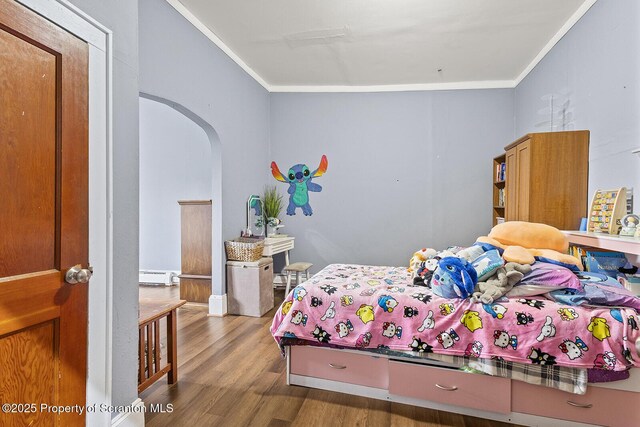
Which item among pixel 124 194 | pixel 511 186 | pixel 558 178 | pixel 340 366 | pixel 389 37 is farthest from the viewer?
pixel 511 186

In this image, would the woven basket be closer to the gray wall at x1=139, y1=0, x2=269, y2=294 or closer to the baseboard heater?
the gray wall at x1=139, y1=0, x2=269, y2=294

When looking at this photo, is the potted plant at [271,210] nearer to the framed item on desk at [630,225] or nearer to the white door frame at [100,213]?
the white door frame at [100,213]

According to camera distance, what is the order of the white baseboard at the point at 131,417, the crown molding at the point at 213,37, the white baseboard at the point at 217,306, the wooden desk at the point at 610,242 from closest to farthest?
1. the white baseboard at the point at 131,417
2. the wooden desk at the point at 610,242
3. the crown molding at the point at 213,37
4. the white baseboard at the point at 217,306

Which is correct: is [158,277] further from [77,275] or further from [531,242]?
[531,242]

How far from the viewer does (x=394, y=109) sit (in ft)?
14.8

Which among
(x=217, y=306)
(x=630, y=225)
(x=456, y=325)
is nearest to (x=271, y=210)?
(x=217, y=306)

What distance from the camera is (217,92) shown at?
346 cm

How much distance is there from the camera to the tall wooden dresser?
3947mm

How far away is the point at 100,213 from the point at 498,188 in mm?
4281

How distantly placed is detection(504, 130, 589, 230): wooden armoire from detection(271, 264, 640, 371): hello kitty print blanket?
4.44 feet

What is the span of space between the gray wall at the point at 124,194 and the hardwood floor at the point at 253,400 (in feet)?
1.35

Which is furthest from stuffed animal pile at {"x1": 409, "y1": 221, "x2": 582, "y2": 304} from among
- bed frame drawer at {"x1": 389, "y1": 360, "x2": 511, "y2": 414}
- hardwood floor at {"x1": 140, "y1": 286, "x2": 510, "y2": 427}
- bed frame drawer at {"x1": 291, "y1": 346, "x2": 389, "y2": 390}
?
hardwood floor at {"x1": 140, "y1": 286, "x2": 510, "y2": 427}

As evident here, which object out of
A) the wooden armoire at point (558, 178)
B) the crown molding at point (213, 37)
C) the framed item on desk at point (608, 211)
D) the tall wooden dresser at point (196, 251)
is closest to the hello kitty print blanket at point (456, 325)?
the framed item on desk at point (608, 211)

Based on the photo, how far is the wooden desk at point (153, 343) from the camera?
1.88 meters
